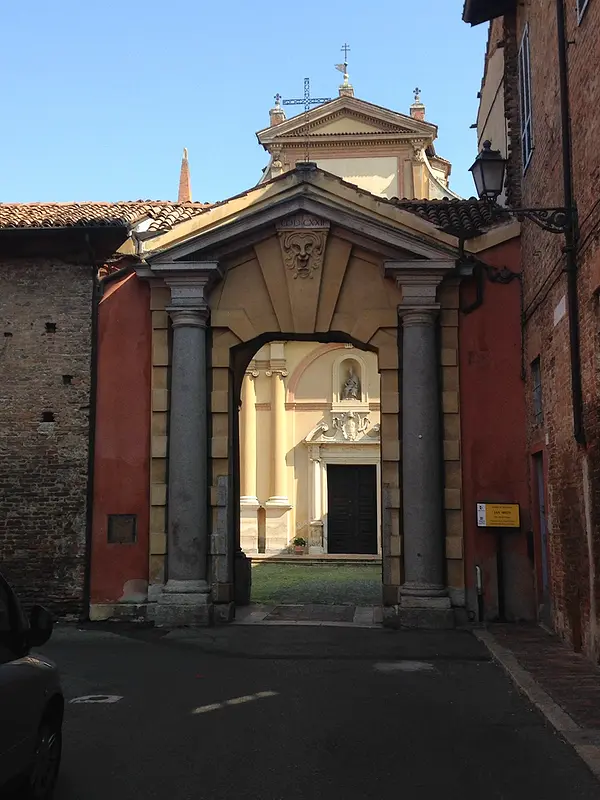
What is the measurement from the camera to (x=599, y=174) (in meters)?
7.91

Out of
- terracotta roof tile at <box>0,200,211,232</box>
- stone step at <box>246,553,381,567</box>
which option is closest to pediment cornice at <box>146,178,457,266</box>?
terracotta roof tile at <box>0,200,211,232</box>

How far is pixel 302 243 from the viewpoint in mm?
12836

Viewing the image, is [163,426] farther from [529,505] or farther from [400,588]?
[529,505]

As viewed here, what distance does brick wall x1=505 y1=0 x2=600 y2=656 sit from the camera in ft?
27.1

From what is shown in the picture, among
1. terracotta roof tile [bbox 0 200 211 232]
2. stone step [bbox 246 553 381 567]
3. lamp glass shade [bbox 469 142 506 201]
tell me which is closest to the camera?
lamp glass shade [bbox 469 142 506 201]

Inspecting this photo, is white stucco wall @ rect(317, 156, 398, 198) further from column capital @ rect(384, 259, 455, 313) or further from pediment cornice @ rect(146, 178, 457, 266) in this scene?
column capital @ rect(384, 259, 455, 313)

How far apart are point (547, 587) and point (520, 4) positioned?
26.0 feet

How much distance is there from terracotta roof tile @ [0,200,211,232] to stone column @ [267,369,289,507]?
37.8 ft

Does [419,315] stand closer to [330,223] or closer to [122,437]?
[330,223]

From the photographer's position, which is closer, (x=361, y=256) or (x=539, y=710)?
(x=539, y=710)

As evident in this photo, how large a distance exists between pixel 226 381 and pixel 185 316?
111 cm

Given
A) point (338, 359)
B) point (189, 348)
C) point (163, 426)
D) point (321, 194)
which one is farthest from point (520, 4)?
point (338, 359)

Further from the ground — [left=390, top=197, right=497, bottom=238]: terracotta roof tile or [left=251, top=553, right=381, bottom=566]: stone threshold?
[left=390, top=197, right=497, bottom=238]: terracotta roof tile

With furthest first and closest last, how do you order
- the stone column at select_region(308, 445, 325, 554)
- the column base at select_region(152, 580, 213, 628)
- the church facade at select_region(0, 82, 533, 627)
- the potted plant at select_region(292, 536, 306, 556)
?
the stone column at select_region(308, 445, 325, 554) → the potted plant at select_region(292, 536, 306, 556) → the church facade at select_region(0, 82, 533, 627) → the column base at select_region(152, 580, 213, 628)
